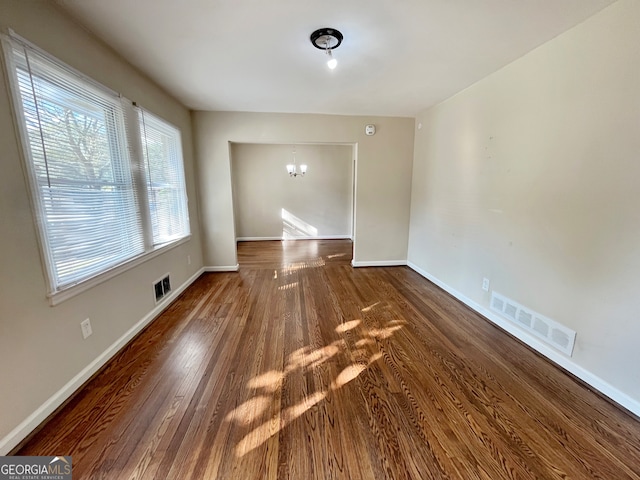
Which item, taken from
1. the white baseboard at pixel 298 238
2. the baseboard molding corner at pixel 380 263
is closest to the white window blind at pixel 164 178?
the baseboard molding corner at pixel 380 263

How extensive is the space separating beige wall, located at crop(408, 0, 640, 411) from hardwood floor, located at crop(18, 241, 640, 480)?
0.46 metres

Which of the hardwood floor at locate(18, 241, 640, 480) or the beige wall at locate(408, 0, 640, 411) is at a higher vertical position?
the beige wall at locate(408, 0, 640, 411)

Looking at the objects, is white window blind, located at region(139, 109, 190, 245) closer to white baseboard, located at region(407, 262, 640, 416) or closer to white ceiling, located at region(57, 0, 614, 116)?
white ceiling, located at region(57, 0, 614, 116)

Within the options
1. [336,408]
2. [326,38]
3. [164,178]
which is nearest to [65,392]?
[336,408]

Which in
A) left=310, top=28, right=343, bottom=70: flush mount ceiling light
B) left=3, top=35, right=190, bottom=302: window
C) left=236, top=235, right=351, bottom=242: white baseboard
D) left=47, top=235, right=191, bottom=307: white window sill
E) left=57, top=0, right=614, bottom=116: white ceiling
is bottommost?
left=236, top=235, right=351, bottom=242: white baseboard

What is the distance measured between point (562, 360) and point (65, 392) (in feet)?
11.2

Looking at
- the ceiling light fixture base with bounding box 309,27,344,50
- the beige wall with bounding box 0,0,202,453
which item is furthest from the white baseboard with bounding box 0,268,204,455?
the ceiling light fixture base with bounding box 309,27,344,50

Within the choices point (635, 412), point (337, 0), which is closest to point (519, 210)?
point (635, 412)

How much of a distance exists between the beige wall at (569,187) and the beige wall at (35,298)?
3369 millimetres

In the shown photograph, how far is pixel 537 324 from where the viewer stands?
2.17m

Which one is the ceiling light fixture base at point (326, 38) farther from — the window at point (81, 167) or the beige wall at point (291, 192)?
the beige wall at point (291, 192)

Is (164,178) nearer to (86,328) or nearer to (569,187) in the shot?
(86,328)

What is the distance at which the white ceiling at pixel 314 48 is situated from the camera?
63.6 inches

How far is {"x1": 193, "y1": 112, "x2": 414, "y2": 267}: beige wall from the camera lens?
383cm
